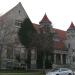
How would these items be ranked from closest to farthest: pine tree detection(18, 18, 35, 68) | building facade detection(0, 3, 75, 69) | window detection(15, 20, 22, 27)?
building facade detection(0, 3, 75, 69) < pine tree detection(18, 18, 35, 68) < window detection(15, 20, 22, 27)

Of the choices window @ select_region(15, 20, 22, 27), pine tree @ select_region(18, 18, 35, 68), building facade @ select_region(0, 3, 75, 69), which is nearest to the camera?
building facade @ select_region(0, 3, 75, 69)

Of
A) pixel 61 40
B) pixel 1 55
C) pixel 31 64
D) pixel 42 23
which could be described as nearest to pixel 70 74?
pixel 1 55

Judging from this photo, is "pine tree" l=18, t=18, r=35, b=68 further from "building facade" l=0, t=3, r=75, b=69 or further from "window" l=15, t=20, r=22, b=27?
"window" l=15, t=20, r=22, b=27

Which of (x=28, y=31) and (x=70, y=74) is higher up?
(x=28, y=31)

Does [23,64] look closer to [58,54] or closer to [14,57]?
[14,57]

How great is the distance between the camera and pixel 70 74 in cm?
4759

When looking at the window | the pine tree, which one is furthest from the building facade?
the pine tree

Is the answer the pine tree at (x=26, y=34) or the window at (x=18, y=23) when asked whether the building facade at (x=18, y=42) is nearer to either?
the window at (x=18, y=23)

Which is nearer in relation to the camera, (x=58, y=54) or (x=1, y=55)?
(x=1, y=55)

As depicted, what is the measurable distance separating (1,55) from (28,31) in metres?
9.39

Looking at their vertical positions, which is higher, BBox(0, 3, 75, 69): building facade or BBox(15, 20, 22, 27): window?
BBox(15, 20, 22, 27): window

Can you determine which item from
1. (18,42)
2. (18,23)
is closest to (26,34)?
(18,42)

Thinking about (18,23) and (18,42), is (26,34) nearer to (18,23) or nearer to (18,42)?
(18,42)

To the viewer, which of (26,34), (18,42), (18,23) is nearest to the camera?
(18,42)
